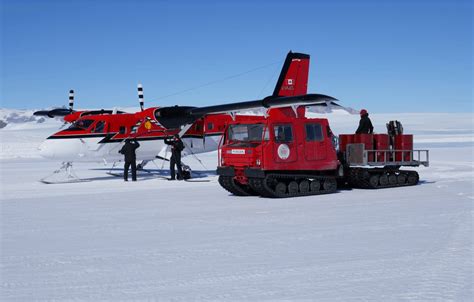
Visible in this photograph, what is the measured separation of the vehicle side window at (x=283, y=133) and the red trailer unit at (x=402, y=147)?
4378mm

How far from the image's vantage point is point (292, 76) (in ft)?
75.3

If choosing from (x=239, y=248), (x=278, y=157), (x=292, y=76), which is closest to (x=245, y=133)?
(x=278, y=157)

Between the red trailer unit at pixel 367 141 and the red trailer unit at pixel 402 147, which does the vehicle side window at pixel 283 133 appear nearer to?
the red trailer unit at pixel 367 141

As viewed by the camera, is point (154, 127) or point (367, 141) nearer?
point (367, 141)

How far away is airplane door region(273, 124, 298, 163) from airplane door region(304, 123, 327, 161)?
45cm

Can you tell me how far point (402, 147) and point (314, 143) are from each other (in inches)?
152

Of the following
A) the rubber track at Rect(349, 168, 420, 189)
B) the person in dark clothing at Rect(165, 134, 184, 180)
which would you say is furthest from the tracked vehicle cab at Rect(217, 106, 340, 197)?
the person in dark clothing at Rect(165, 134, 184, 180)

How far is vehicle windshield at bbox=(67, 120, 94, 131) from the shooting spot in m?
19.2

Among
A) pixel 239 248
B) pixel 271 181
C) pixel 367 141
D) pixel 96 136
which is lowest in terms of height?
pixel 239 248

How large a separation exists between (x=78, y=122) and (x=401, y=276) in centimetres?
1573

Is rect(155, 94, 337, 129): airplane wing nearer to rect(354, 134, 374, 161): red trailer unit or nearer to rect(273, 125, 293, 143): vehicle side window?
rect(354, 134, 374, 161): red trailer unit

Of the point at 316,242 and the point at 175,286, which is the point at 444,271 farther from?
the point at 175,286

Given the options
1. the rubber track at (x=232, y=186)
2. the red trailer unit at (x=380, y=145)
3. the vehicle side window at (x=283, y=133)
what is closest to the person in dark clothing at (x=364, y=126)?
the red trailer unit at (x=380, y=145)

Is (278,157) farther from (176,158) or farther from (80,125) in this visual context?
(80,125)
